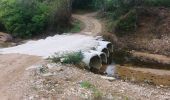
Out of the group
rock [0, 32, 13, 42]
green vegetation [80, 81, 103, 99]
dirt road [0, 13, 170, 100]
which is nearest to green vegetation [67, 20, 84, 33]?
rock [0, 32, 13, 42]

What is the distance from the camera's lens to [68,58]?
82.2 feet

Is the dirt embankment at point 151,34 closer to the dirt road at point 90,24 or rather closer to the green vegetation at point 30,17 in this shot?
the dirt road at point 90,24

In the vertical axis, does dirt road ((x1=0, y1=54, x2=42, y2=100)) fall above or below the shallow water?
above

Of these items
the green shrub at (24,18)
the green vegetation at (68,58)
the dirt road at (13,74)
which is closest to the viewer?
the dirt road at (13,74)

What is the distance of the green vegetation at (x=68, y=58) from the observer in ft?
81.4

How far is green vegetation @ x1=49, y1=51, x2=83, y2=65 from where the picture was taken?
24.8 meters

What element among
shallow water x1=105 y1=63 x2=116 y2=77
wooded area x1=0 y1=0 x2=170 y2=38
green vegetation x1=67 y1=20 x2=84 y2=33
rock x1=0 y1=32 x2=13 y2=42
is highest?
wooded area x1=0 y1=0 x2=170 y2=38

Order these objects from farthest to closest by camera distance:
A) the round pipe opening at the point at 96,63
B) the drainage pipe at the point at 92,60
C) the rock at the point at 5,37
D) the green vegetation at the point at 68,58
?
the rock at the point at 5,37 < the round pipe opening at the point at 96,63 < the drainage pipe at the point at 92,60 < the green vegetation at the point at 68,58

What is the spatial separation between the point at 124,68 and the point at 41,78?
7.98 metres

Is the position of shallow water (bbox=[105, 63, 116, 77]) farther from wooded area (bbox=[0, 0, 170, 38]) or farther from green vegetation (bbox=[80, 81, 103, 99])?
wooded area (bbox=[0, 0, 170, 38])

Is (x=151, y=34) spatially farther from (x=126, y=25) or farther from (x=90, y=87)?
(x=90, y=87)

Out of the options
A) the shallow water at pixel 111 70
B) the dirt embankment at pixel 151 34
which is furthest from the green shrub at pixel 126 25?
the shallow water at pixel 111 70

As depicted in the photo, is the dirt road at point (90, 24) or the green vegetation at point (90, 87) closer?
the green vegetation at point (90, 87)

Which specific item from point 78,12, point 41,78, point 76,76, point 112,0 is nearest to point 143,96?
point 76,76
